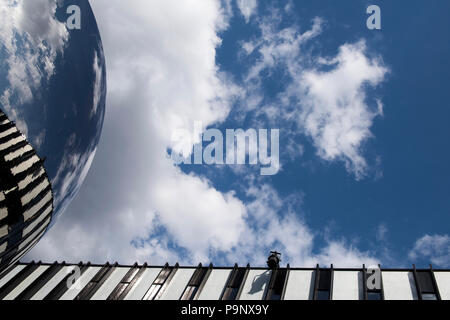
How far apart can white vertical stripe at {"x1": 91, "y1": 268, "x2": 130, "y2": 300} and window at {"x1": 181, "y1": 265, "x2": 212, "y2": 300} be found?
216 inches

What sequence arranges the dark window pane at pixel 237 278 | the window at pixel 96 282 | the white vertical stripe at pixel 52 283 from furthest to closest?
the white vertical stripe at pixel 52 283, the window at pixel 96 282, the dark window pane at pixel 237 278

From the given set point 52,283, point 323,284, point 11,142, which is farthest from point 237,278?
point 11,142

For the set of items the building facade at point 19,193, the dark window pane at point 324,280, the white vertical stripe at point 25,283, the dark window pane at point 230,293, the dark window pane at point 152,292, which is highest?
the dark window pane at point 324,280

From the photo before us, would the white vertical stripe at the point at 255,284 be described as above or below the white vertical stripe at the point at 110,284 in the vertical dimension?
above

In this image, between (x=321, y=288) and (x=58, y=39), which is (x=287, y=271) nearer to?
(x=321, y=288)

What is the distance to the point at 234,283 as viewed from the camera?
24422 mm

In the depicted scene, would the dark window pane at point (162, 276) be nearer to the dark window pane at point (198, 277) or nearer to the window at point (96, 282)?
the dark window pane at point (198, 277)

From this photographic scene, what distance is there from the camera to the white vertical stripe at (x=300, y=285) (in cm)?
2241

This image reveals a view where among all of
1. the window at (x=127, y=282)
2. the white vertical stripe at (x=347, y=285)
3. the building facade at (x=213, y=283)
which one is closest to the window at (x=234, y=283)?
the building facade at (x=213, y=283)

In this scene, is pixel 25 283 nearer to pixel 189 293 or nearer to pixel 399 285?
pixel 189 293

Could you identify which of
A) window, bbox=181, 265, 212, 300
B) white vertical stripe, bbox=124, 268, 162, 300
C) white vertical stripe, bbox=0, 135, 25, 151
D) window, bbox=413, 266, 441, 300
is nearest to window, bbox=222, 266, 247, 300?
window, bbox=181, 265, 212, 300
